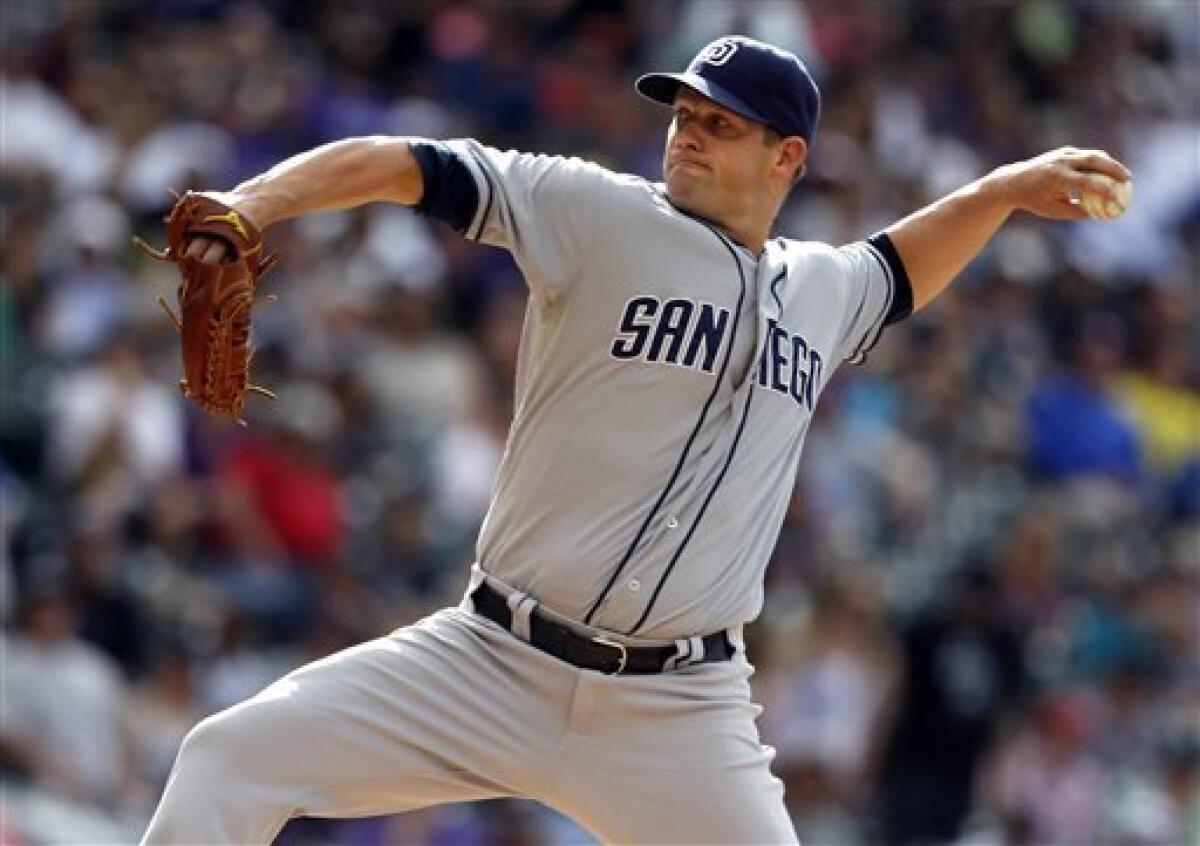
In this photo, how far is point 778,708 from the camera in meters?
9.88

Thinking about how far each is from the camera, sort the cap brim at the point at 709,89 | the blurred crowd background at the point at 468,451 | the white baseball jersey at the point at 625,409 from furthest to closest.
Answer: the blurred crowd background at the point at 468,451, the cap brim at the point at 709,89, the white baseball jersey at the point at 625,409

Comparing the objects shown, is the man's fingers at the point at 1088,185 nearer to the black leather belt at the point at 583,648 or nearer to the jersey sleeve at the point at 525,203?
the jersey sleeve at the point at 525,203

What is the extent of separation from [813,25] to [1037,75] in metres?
1.88

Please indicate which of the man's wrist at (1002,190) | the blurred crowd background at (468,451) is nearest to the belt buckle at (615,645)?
the man's wrist at (1002,190)

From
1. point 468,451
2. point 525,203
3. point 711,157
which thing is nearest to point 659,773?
point 525,203

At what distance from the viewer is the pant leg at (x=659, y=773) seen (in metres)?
4.88

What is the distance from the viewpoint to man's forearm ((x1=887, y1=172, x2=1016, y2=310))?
5496 mm

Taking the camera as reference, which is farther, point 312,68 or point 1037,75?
point 1037,75

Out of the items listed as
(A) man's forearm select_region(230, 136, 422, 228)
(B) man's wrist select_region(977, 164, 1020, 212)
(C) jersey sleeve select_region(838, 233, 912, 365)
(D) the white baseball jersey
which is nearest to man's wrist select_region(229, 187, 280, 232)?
(A) man's forearm select_region(230, 136, 422, 228)

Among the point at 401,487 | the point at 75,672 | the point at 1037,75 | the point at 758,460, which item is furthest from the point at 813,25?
the point at 758,460

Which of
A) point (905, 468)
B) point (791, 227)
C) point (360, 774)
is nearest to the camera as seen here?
point (360, 774)

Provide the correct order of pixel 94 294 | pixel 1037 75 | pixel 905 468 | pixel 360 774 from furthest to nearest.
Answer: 1. pixel 1037 75
2. pixel 905 468
3. pixel 94 294
4. pixel 360 774

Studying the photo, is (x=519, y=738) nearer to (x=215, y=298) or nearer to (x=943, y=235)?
(x=215, y=298)

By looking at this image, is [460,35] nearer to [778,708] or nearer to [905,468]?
[905,468]
